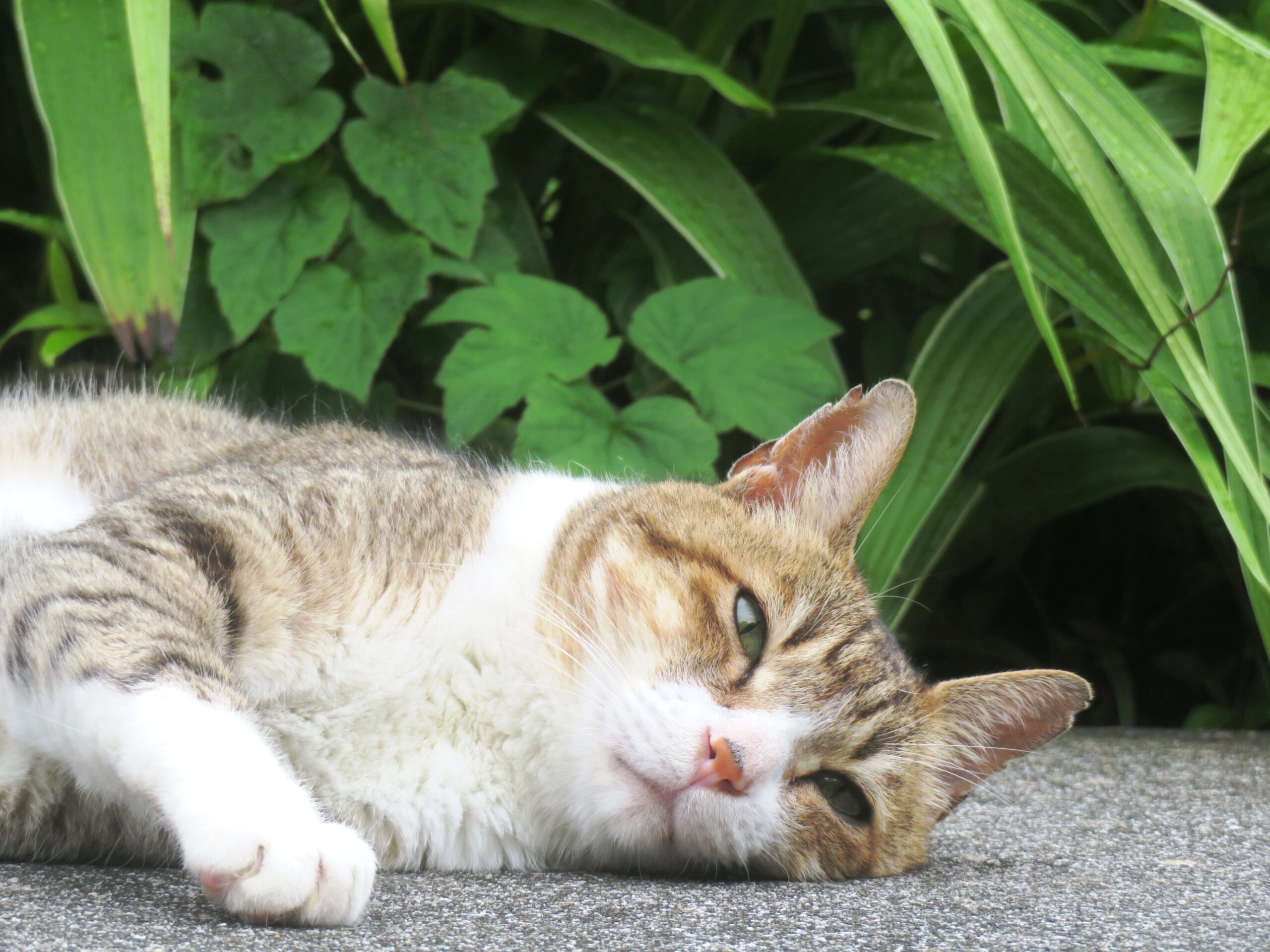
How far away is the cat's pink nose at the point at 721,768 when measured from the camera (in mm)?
1371

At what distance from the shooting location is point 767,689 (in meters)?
1.48

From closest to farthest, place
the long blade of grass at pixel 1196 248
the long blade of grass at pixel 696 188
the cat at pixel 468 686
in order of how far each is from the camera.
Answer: the cat at pixel 468 686, the long blade of grass at pixel 1196 248, the long blade of grass at pixel 696 188

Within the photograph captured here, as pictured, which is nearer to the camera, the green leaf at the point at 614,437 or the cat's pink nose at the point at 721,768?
the cat's pink nose at the point at 721,768

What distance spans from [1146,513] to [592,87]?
1.88m

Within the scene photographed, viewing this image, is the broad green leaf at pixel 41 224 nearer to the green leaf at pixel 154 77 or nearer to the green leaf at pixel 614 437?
the green leaf at pixel 154 77

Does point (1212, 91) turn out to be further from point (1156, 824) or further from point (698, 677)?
point (698, 677)

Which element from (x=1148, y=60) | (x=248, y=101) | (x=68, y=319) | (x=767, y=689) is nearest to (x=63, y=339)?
(x=68, y=319)

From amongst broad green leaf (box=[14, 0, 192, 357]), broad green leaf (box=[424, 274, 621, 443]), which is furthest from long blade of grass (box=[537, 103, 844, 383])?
broad green leaf (box=[14, 0, 192, 357])

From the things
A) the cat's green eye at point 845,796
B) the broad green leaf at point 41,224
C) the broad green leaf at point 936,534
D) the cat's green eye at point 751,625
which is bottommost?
the cat's green eye at point 845,796

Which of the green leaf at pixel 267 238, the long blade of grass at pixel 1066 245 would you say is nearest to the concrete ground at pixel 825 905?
the long blade of grass at pixel 1066 245

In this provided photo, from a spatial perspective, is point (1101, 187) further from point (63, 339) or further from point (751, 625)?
point (63, 339)

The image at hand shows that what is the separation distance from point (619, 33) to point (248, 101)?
2.55ft

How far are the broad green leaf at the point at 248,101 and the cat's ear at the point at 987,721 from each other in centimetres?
156

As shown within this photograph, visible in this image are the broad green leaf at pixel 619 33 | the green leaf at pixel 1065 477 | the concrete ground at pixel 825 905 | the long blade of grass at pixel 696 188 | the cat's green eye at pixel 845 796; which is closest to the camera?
the concrete ground at pixel 825 905
